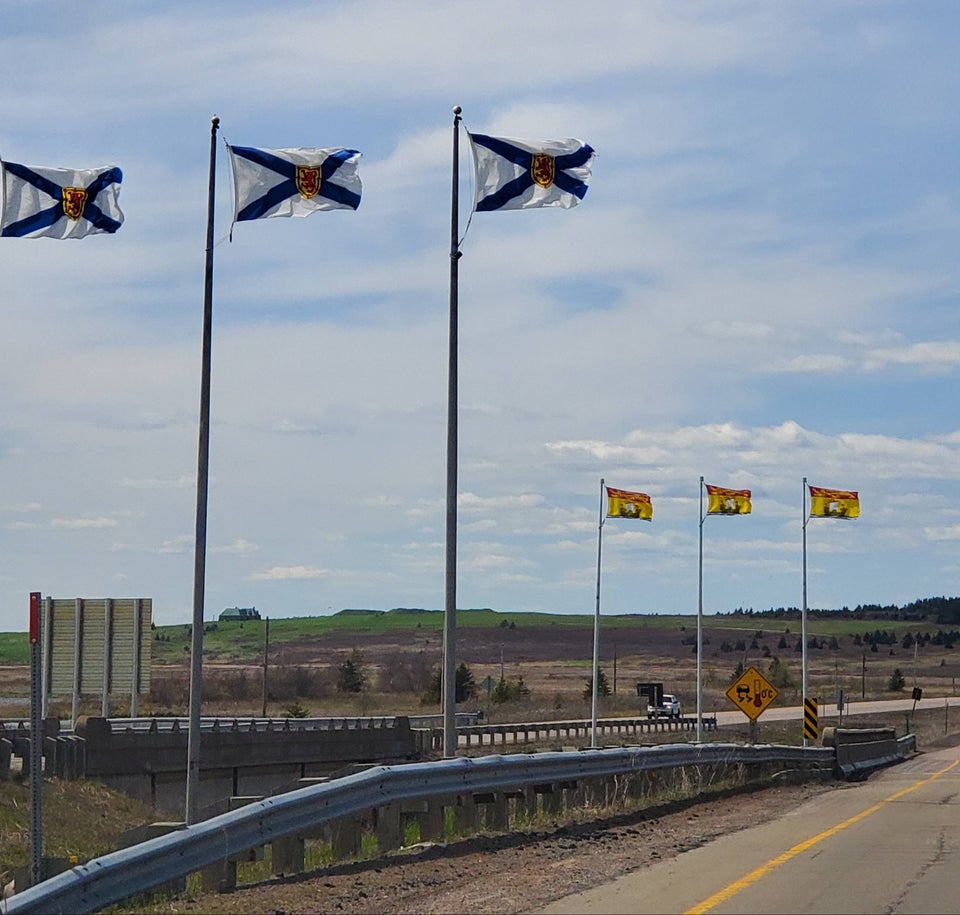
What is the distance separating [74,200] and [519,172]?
6290 millimetres

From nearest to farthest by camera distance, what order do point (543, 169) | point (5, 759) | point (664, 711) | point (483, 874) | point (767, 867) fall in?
point (483, 874) → point (767, 867) → point (543, 169) → point (5, 759) → point (664, 711)

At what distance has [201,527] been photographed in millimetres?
19969

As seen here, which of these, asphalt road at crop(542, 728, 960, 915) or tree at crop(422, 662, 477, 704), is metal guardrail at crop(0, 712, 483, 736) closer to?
asphalt road at crop(542, 728, 960, 915)

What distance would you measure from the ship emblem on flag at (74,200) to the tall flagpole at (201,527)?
1711 millimetres

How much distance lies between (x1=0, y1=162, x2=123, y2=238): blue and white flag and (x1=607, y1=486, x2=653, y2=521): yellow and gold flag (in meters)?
31.1

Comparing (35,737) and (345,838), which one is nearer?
(35,737)

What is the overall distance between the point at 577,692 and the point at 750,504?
3183 inches

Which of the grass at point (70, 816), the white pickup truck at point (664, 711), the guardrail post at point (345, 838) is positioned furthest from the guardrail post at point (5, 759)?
the white pickup truck at point (664, 711)

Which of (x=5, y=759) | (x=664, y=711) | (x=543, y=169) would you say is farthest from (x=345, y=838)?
(x=664, y=711)

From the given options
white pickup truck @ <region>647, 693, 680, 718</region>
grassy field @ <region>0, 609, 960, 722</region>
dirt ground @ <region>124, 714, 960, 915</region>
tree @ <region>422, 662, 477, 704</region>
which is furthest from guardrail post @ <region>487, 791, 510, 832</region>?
tree @ <region>422, 662, 477, 704</region>

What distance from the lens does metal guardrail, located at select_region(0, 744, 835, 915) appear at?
10969mm

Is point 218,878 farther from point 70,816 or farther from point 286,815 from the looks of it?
point 70,816

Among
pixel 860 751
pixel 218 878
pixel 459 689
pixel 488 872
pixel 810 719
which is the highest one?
pixel 810 719

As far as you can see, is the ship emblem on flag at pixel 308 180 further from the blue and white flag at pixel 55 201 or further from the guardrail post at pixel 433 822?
the guardrail post at pixel 433 822
